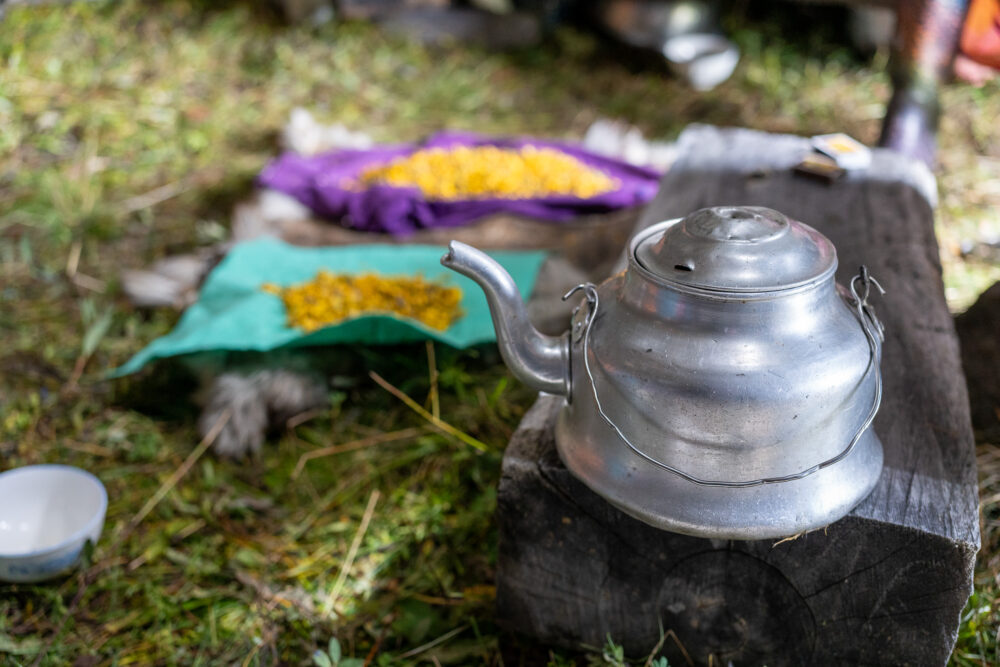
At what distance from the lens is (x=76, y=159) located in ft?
13.2

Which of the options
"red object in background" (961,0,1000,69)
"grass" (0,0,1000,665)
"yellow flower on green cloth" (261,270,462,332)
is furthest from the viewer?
"red object in background" (961,0,1000,69)

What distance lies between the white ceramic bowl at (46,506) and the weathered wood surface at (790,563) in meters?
1.11

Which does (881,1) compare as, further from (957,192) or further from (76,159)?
(76,159)

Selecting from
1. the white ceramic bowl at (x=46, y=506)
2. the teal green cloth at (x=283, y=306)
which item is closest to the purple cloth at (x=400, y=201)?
the teal green cloth at (x=283, y=306)

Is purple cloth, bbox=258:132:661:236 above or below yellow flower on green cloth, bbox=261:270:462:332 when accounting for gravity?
below

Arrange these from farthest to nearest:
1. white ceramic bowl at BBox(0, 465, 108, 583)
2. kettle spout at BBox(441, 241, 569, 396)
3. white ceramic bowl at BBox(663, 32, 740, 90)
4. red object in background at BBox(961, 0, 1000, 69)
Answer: white ceramic bowl at BBox(663, 32, 740, 90)
red object in background at BBox(961, 0, 1000, 69)
white ceramic bowl at BBox(0, 465, 108, 583)
kettle spout at BBox(441, 241, 569, 396)

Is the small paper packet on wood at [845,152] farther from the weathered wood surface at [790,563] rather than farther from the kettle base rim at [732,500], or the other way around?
the kettle base rim at [732,500]

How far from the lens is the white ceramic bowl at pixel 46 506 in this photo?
205cm

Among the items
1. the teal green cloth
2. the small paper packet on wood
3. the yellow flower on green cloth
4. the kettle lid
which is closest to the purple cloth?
the teal green cloth

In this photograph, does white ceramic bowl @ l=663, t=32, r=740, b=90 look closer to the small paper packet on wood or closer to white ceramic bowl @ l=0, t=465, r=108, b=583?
the small paper packet on wood

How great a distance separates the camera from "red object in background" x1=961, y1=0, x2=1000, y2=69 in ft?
10.5

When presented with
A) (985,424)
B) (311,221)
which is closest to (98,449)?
(311,221)

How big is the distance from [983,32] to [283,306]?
114 inches

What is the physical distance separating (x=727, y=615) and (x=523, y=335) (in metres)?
0.68
